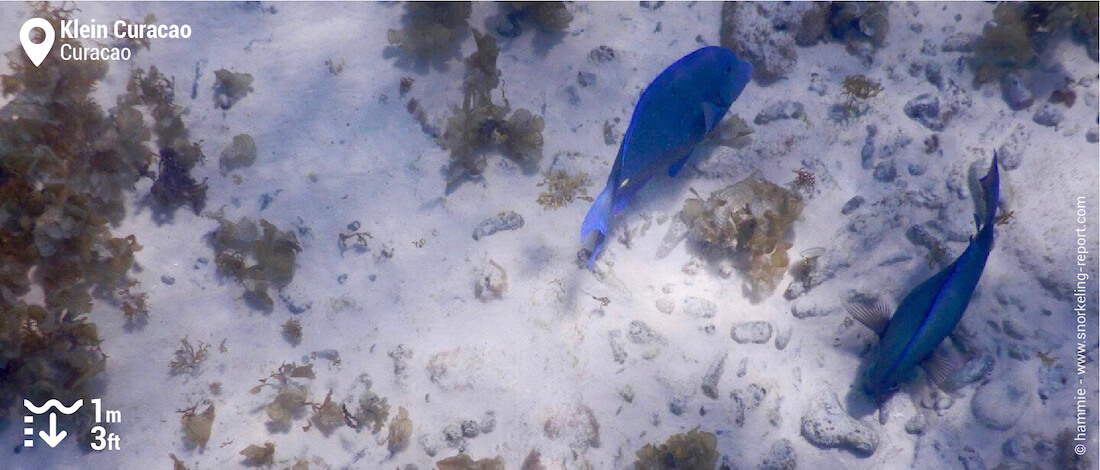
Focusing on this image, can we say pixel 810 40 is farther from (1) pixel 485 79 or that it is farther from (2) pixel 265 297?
(2) pixel 265 297

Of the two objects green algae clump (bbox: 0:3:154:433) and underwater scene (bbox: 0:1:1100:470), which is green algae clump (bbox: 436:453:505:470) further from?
green algae clump (bbox: 0:3:154:433)

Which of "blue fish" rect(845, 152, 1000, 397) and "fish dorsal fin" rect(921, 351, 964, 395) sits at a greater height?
"blue fish" rect(845, 152, 1000, 397)

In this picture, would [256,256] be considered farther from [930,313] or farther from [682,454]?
[930,313]

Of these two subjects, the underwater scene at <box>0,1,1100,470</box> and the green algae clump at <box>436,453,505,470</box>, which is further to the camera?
the underwater scene at <box>0,1,1100,470</box>

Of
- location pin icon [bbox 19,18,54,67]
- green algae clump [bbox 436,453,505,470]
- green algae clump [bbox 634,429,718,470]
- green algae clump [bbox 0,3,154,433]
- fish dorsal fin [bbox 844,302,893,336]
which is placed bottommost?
green algae clump [bbox 634,429,718,470]

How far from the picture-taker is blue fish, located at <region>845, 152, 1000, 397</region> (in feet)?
11.6

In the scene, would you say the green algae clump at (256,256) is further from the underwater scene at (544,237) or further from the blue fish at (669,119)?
the blue fish at (669,119)

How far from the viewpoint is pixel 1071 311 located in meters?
4.40

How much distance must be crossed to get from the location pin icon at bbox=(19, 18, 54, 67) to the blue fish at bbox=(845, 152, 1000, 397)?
7.15 metres

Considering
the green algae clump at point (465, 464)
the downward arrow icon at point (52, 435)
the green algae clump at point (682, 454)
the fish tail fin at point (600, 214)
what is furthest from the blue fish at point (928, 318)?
the downward arrow icon at point (52, 435)

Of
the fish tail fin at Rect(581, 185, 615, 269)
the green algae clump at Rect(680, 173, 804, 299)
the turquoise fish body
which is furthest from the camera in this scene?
the green algae clump at Rect(680, 173, 804, 299)

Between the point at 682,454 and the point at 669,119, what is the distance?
2.44 meters

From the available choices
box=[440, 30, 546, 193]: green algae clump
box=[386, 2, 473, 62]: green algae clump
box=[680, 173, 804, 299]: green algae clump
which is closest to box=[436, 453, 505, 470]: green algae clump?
box=[440, 30, 546, 193]: green algae clump

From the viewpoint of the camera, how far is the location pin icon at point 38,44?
4641 mm
